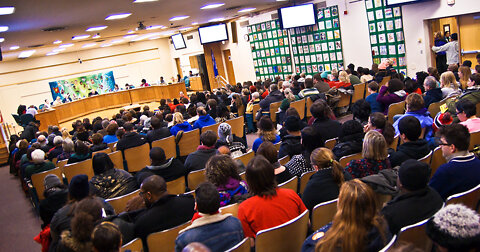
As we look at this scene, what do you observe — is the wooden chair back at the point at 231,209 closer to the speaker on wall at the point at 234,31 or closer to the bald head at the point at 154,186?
the bald head at the point at 154,186

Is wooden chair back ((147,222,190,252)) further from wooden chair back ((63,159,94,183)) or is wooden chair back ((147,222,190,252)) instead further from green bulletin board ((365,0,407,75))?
green bulletin board ((365,0,407,75))

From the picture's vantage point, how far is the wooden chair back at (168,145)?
21.3ft

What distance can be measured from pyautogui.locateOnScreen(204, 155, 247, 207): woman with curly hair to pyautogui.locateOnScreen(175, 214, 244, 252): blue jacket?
0.69m

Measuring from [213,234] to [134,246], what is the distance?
733mm

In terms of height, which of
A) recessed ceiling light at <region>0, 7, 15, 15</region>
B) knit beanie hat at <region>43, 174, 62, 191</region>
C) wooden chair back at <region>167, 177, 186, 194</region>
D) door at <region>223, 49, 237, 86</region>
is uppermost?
recessed ceiling light at <region>0, 7, 15, 15</region>

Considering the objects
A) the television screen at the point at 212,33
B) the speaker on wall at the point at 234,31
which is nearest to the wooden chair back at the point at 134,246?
the television screen at the point at 212,33

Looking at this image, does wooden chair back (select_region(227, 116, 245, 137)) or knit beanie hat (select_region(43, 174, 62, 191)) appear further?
wooden chair back (select_region(227, 116, 245, 137))

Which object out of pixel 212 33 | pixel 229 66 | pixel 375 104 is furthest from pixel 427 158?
pixel 229 66

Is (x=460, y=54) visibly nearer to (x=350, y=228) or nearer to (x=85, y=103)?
(x=350, y=228)

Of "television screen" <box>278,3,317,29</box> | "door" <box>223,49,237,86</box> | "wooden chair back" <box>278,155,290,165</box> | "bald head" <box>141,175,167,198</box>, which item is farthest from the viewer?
"door" <box>223,49,237,86</box>

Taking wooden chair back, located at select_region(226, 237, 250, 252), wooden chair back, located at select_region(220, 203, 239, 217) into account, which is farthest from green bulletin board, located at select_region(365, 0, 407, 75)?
wooden chair back, located at select_region(226, 237, 250, 252)

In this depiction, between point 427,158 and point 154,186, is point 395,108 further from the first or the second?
point 154,186

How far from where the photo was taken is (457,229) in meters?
1.62

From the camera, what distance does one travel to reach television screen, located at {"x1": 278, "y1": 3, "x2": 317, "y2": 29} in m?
13.5
